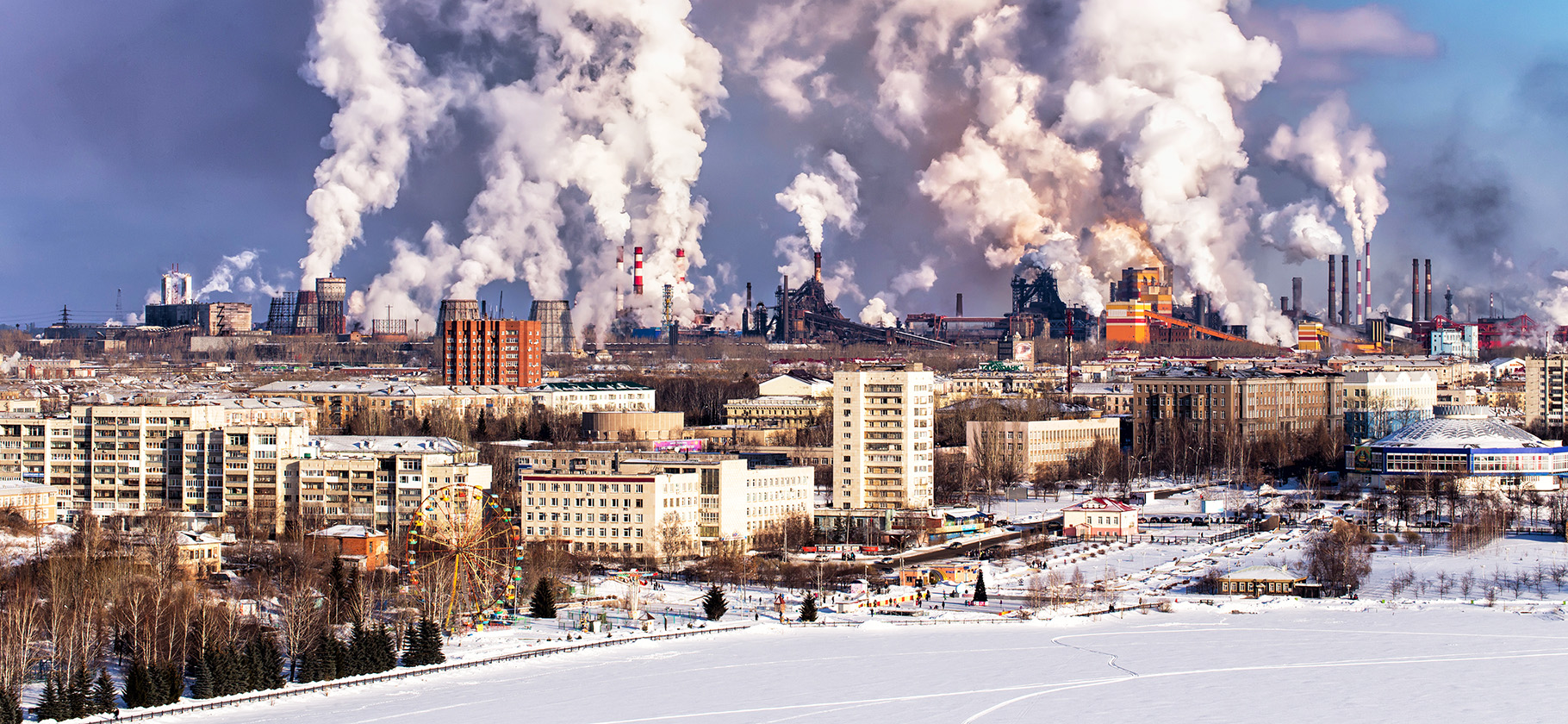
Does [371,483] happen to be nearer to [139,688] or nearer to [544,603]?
[544,603]

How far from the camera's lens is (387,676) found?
23.7m

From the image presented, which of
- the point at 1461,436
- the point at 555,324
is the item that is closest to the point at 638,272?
the point at 555,324

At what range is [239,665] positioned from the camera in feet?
74.5

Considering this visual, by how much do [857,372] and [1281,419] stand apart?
60.8ft

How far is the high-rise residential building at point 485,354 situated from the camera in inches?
2830

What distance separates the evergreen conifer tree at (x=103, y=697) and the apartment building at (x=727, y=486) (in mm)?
12339

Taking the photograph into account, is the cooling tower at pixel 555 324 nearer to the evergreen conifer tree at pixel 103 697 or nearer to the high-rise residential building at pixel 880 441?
the high-rise residential building at pixel 880 441

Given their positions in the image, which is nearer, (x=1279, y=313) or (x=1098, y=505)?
(x=1098, y=505)

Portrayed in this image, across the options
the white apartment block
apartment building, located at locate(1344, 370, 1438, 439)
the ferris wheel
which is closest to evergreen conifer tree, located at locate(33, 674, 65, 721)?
the ferris wheel

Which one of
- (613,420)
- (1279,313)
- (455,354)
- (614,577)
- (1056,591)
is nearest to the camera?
(1056,591)

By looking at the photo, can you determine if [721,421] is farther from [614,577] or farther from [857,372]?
[614,577]

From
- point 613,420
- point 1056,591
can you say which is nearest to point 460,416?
point 613,420

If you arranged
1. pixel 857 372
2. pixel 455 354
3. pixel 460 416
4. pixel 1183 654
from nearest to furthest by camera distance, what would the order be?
pixel 1183 654 < pixel 857 372 < pixel 460 416 < pixel 455 354

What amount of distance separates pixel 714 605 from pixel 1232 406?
29097mm
